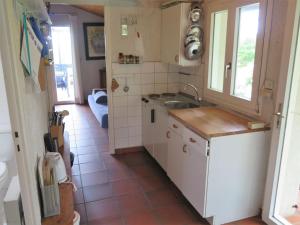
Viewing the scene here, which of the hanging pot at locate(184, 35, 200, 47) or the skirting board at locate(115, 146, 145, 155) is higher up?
the hanging pot at locate(184, 35, 200, 47)

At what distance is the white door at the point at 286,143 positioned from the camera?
1.81 metres

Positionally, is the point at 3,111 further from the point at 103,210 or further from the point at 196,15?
the point at 196,15

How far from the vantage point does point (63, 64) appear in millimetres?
6859

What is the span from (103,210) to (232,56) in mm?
1911

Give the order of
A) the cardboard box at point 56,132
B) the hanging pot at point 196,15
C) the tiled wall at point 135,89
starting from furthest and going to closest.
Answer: the tiled wall at point 135,89
the hanging pot at point 196,15
the cardboard box at point 56,132

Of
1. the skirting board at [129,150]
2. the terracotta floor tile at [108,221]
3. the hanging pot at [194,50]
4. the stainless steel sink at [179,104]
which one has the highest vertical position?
the hanging pot at [194,50]

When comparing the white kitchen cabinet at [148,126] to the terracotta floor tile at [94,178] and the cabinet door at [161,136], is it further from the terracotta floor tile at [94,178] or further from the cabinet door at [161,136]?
the terracotta floor tile at [94,178]

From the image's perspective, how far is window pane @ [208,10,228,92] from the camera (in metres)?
2.64

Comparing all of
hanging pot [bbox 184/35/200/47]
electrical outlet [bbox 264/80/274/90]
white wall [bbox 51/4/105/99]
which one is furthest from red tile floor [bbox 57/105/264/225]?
white wall [bbox 51/4/105/99]

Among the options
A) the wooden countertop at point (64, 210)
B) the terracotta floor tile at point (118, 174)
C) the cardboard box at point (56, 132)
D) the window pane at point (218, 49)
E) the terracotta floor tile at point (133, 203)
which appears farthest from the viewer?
the terracotta floor tile at point (118, 174)

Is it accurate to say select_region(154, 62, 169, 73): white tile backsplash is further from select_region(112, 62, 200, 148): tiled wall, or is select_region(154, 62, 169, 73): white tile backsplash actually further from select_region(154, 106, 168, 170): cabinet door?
select_region(154, 106, 168, 170): cabinet door

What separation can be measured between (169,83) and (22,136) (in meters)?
2.52

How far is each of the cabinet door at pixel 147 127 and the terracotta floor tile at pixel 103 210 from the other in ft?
3.23

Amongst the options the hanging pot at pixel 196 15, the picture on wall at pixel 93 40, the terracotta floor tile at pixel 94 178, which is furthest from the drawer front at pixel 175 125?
the picture on wall at pixel 93 40
